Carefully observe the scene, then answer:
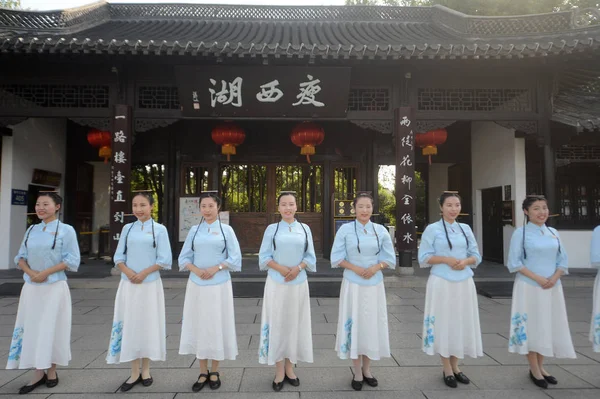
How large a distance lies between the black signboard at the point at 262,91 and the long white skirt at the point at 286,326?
5.08 m

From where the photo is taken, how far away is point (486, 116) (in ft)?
25.6

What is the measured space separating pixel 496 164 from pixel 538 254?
6909 mm

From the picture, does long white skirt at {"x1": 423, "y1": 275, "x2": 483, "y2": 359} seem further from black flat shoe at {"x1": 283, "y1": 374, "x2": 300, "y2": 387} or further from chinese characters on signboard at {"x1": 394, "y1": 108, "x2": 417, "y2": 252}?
chinese characters on signboard at {"x1": 394, "y1": 108, "x2": 417, "y2": 252}

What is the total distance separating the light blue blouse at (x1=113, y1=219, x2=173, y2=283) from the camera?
326 cm

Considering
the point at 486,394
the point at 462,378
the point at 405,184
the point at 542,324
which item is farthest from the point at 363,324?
the point at 405,184

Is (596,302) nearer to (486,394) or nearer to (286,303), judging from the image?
(486,394)

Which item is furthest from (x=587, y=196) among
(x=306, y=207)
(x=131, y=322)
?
(x=131, y=322)

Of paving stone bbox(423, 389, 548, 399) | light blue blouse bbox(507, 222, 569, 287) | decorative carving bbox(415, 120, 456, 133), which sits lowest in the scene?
paving stone bbox(423, 389, 548, 399)

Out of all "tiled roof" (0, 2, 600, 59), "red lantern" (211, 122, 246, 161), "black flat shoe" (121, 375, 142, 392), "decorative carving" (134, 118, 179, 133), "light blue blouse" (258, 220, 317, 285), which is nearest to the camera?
"black flat shoe" (121, 375, 142, 392)

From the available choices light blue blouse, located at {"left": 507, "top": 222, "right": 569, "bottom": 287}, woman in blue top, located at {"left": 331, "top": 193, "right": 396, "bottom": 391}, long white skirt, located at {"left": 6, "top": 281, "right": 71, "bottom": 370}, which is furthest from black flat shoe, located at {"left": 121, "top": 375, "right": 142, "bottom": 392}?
light blue blouse, located at {"left": 507, "top": 222, "right": 569, "bottom": 287}

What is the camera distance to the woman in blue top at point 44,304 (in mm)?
3174

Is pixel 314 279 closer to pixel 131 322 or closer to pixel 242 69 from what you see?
pixel 242 69

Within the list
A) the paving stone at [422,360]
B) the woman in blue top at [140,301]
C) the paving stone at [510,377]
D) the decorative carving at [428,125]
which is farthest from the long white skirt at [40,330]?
the decorative carving at [428,125]

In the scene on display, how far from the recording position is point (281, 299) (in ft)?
10.7
